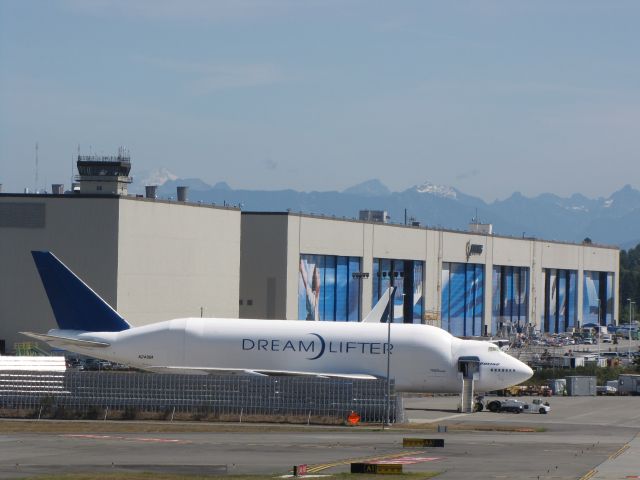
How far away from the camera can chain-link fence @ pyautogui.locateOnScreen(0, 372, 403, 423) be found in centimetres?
6750

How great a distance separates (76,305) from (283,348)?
43.6ft

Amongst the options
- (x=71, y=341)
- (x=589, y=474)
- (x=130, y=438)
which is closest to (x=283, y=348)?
(x=71, y=341)

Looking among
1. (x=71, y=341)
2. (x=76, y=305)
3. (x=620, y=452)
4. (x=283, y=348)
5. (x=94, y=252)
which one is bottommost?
(x=620, y=452)

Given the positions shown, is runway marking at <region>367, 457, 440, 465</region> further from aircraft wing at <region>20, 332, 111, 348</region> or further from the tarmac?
aircraft wing at <region>20, 332, 111, 348</region>

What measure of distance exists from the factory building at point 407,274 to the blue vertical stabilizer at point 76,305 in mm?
33740

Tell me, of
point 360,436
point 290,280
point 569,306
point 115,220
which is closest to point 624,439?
point 360,436

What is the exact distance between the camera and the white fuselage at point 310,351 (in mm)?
73188

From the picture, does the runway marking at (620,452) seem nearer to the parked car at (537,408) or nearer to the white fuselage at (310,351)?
the white fuselage at (310,351)

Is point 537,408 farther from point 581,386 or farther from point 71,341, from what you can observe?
point 71,341

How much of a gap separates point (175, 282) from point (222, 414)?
50716 millimetres

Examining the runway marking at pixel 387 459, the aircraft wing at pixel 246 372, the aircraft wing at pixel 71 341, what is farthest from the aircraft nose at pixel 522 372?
the aircraft wing at pixel 71 341

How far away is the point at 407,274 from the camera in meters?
152

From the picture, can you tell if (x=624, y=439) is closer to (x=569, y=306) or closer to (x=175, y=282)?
(x=175, y=282)

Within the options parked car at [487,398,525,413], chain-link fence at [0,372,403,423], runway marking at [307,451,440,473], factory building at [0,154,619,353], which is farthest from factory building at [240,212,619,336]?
runway marking at [307,451,440,473]
